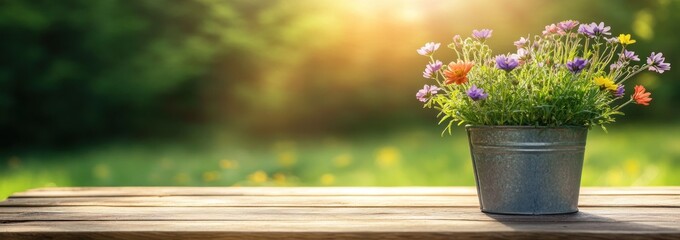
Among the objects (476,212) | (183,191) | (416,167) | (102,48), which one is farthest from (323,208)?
(102,48)

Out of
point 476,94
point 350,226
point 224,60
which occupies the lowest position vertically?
point 350,226

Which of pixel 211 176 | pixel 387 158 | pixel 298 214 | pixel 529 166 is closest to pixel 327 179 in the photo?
pixel 387 158

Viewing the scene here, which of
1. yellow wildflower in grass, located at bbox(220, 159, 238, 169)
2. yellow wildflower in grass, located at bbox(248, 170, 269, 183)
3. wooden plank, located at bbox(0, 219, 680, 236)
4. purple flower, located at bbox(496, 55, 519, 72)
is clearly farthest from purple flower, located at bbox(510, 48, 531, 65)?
yellow wildflower in grass, located at bbox(248, 170, 269, 183)

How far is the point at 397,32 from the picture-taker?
6.35 m

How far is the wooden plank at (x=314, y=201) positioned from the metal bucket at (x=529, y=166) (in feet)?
0.76

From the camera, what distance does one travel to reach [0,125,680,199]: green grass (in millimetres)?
5121

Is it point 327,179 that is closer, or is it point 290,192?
point 290,192

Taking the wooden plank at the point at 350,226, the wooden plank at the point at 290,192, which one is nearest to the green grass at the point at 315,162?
the wooden plank at the point at 290,192

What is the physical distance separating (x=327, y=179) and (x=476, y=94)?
3299mm

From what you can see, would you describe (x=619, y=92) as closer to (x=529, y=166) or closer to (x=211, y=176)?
(x=529, y=166)

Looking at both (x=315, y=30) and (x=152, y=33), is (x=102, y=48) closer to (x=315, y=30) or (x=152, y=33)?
(x=152, y=33)

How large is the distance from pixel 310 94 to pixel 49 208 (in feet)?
14.2

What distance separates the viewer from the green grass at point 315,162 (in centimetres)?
512

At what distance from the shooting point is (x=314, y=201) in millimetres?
2346
